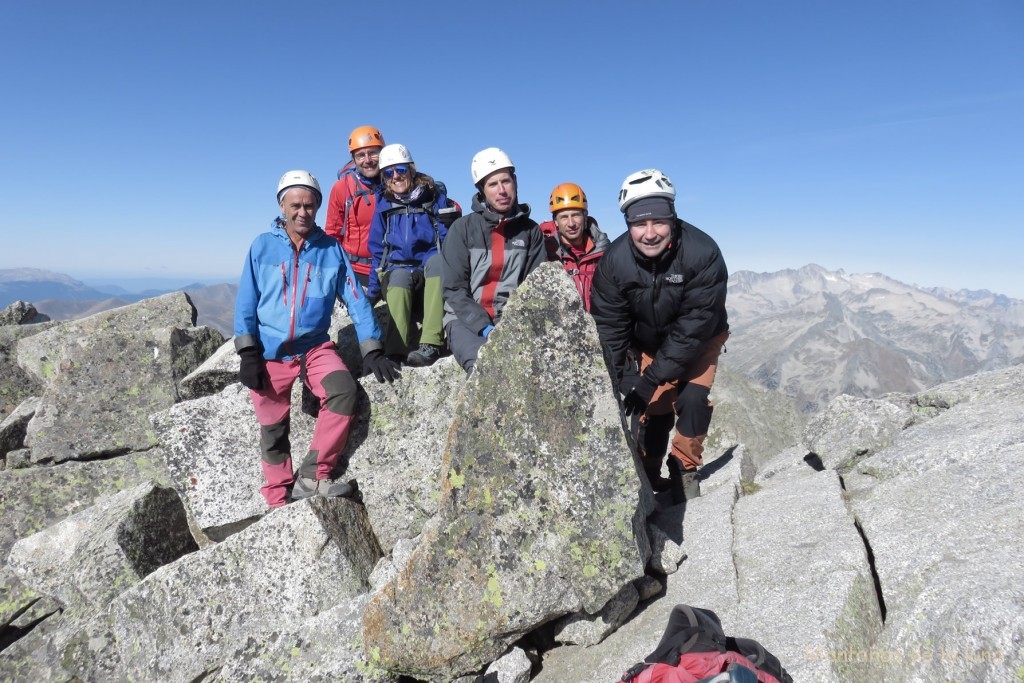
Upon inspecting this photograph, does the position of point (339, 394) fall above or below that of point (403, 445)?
above

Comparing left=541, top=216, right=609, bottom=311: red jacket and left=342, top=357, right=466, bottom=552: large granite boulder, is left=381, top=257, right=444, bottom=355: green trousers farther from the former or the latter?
left=541, top=216, right=609, bottom=311: red jacket

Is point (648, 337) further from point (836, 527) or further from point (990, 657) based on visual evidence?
point (990, 657)

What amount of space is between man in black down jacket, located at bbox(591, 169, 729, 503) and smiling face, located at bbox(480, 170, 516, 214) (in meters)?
2.05

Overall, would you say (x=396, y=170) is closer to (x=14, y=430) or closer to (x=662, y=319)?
(x=662, y=319)

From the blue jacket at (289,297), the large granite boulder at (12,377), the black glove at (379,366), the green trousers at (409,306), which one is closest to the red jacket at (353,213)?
the green trousers at (409,306)

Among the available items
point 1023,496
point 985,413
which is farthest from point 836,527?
point 985,413

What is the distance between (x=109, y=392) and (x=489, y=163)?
10.4 m

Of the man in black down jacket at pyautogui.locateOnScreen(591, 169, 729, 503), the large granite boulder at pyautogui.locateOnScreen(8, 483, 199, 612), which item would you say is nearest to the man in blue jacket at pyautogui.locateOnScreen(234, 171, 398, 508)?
the large granite boulder at pyautogui.locateOnScreen(8, 483, 199, 612)

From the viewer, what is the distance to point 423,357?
432 inches

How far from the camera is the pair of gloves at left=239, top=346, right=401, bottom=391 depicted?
9977mm

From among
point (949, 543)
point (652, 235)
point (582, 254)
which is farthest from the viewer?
point (582, 254)

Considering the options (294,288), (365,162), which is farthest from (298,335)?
(365,162)

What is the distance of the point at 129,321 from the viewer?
15.4 meters

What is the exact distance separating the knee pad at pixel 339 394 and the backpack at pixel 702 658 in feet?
20.2
